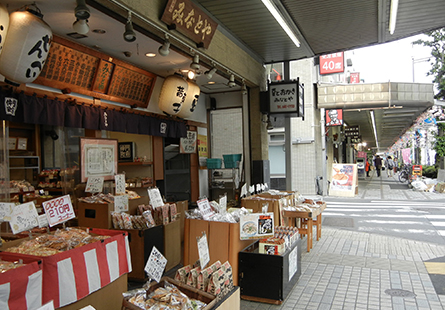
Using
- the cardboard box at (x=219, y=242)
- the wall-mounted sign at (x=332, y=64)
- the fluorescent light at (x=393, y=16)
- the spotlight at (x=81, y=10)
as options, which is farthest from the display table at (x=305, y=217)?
the wall-mounted sign at (x=332, y=64)

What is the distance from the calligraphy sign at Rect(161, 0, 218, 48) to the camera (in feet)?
18.6

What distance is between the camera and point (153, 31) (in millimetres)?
5746

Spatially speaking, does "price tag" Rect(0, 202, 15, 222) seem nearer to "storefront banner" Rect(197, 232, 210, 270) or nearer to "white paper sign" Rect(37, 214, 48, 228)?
"white paper sign" Rect(37, 214, 48, 228)

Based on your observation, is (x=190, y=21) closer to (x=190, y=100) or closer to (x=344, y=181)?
(x=190, y=100)

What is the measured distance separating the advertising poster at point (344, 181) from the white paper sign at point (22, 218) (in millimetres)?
17977

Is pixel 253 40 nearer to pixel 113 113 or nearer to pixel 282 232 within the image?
pixel 113 113

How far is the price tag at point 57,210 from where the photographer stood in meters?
4.20

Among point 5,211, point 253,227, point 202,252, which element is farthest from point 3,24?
point 253,227

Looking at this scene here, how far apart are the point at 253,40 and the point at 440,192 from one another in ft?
54.4

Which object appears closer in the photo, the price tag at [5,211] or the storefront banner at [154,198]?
the price tag at [5,211]

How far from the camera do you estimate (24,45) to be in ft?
14.1

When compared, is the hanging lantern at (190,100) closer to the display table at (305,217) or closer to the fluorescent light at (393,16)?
the display table at (305,217)

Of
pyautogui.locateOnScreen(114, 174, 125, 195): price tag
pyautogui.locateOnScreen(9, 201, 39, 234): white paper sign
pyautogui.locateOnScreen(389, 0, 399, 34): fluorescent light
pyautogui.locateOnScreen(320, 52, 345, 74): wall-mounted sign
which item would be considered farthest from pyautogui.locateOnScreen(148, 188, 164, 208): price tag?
pyautogui.locateOnScreen(320, 52, 345, 74): wall-mounted sign

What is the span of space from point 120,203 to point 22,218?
2.56m
